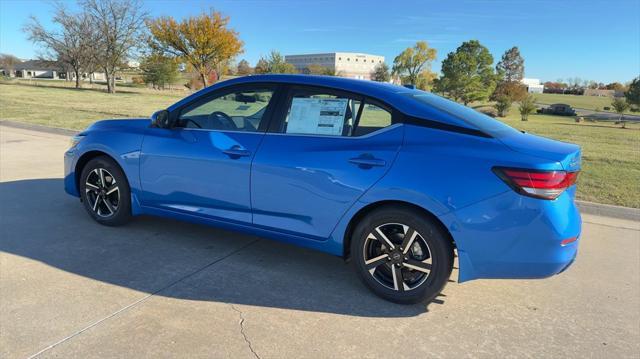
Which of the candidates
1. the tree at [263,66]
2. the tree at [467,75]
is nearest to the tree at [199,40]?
the tree at [263,66]

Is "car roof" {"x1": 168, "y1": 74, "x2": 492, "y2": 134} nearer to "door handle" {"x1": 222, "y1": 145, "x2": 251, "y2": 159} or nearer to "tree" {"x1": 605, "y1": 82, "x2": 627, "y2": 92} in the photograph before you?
"door handle" {"x1": 222, "y1": 145, "x2": 251, "y2": 159}

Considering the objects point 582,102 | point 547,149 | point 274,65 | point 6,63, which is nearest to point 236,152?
point 547,149

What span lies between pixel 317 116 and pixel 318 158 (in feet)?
1.29

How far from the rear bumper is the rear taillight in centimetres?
4

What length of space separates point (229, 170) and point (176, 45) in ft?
169

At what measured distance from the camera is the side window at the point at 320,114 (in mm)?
3418

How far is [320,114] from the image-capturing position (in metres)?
3.53

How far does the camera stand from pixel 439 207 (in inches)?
117

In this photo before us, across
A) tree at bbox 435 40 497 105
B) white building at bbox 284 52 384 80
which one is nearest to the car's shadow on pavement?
tree at bbox 435 40 497 105

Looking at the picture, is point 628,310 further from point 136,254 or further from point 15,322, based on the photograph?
point 15,322

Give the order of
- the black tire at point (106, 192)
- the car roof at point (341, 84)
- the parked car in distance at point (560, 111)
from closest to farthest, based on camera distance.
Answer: the car roof at point (341, 84)
the black tire at point (106, 192)
the parked car in distance at point (560, 111)

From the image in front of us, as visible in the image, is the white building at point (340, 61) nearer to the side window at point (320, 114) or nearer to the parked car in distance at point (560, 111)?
the parked car in distance at point (560, 111)

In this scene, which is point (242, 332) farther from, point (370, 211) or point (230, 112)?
point (230, 112)

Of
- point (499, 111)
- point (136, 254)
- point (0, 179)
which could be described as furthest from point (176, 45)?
point (136, 254)
